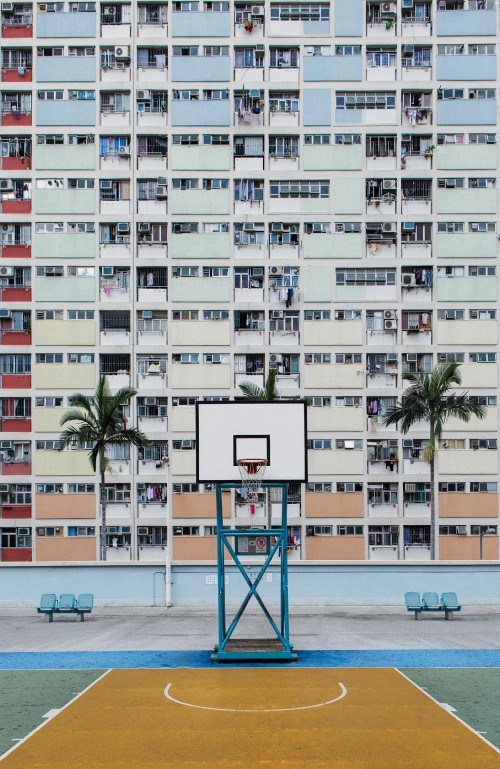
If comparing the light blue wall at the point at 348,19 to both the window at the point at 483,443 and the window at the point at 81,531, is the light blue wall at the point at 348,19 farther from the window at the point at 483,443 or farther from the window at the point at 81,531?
the window at the point at 81,531

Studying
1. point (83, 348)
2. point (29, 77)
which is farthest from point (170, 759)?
point (29, 77)

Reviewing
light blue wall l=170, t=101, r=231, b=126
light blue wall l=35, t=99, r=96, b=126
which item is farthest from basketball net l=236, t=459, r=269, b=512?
Result: light blue wall l=35, t=99, r=96, b=126

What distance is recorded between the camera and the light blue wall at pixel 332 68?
137 ft

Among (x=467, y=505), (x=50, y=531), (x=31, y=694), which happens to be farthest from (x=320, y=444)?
(x=31, y=694)

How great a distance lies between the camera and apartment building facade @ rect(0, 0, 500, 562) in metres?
40.2

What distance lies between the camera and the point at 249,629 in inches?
952

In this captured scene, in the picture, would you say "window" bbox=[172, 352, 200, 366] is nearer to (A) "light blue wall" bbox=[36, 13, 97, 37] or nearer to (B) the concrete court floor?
(B) the concrete court floor

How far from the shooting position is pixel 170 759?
11953mm

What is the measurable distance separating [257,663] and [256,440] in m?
5.50

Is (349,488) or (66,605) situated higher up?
(349,488)

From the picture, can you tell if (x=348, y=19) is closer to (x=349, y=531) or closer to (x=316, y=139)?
(x=316, y=139)

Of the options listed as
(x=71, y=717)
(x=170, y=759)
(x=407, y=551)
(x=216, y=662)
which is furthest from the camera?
(x=407, y=551)

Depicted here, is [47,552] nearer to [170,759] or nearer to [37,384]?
[37,384]

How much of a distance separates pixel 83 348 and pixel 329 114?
17.9 metres
